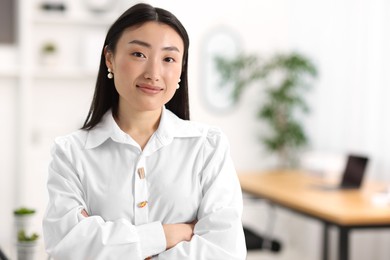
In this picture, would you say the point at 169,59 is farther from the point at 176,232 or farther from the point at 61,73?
the point at 61,73

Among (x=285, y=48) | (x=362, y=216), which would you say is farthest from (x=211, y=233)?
(x=285, y=48)

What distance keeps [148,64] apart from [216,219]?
0.38 meters

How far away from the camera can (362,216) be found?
3.27 m

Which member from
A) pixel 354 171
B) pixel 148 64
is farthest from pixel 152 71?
pixel 354 171

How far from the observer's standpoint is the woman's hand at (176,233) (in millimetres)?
1510

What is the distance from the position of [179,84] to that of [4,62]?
4.07m

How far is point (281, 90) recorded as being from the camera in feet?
17.6

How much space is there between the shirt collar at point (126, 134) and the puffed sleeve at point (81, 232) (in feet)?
0.30

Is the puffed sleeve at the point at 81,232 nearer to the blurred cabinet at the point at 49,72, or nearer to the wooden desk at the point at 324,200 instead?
the wooden desk at the point at 324,200

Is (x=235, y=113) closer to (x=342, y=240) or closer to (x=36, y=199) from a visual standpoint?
(x=36, y=199)

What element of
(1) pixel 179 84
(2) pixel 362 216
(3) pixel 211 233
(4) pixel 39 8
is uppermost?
(4) pixel 39 8

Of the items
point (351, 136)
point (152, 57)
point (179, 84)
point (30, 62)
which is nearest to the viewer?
point (152, 57)

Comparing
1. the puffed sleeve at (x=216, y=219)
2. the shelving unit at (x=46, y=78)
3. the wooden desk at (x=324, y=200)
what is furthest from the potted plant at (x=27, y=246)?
the shelving unit at (x=46, y=78)

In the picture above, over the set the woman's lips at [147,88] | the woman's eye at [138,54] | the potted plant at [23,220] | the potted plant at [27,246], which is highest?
the woman's eye at [138,54]
